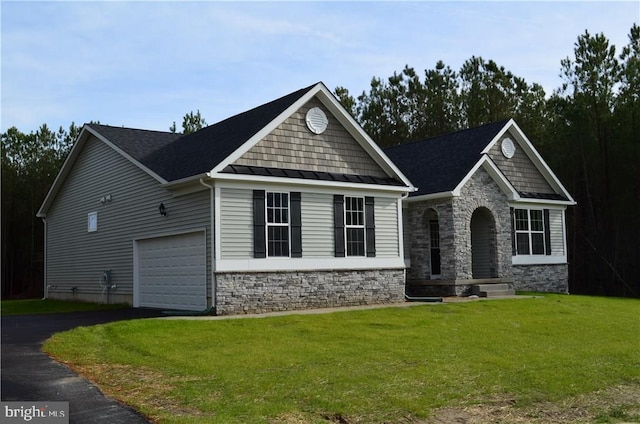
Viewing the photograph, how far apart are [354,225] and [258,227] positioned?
10.8ft

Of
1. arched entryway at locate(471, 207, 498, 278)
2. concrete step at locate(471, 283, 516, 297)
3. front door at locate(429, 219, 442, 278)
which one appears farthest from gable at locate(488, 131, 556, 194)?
concrete step at locate(471, 283, 516, 297)

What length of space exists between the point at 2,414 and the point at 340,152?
13.1 meters

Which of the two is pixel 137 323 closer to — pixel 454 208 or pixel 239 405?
pixel 239 405

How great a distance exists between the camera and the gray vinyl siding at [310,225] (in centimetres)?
1630

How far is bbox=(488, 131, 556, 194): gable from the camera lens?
25.0m

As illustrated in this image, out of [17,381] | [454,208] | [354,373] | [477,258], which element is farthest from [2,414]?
[477,258]

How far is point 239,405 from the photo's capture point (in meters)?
7.53

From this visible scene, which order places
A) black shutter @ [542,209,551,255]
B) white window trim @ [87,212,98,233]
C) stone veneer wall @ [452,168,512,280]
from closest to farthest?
stone veneer wall @ [452,168,512,280], white window trim @ [87,212,98,233], black shutter @ [542,209,551,255]

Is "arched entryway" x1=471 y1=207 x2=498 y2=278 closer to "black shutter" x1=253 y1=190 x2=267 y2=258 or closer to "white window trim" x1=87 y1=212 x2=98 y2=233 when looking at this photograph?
"black shutter" x1=253 y1=190 x2=267 y2=258

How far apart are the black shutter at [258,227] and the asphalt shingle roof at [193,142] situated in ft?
4.48

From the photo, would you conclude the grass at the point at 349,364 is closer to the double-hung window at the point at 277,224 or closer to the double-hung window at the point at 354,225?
the double-hung window at the point at 277,224

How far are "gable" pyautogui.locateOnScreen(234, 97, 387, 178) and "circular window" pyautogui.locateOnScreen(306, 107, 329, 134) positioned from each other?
0.10m

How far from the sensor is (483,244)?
949 inches

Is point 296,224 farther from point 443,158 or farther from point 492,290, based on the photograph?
point 443,158
